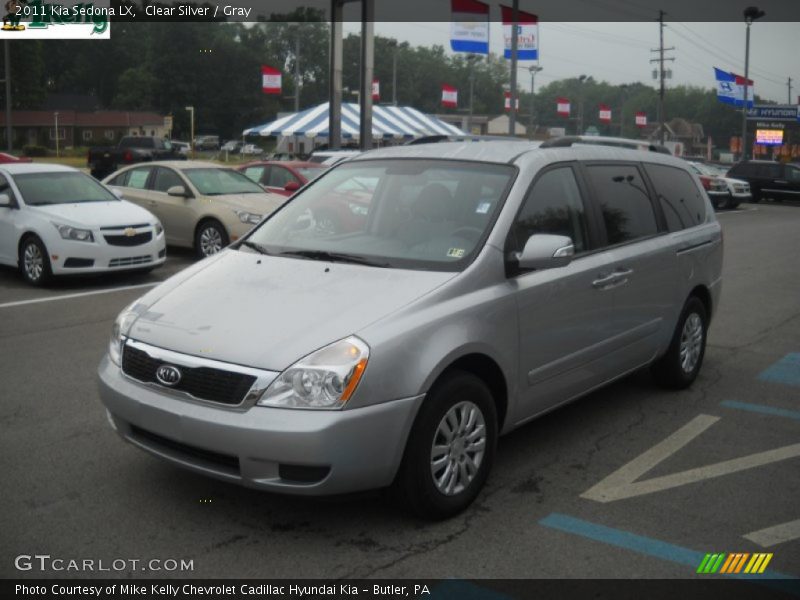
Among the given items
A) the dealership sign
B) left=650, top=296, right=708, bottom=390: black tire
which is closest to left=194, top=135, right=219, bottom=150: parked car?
the dealership sign

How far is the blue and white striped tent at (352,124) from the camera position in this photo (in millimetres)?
36312

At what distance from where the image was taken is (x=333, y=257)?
4562 mm

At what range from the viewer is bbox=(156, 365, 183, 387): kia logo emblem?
12.5 ft

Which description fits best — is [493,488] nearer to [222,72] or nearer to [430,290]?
[430,290]

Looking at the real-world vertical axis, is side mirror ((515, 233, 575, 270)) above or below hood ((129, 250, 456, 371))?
above

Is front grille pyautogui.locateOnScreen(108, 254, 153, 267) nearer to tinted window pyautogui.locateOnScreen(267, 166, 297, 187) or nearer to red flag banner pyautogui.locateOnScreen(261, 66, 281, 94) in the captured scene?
tinted window pyautogui.locateOnScreen(267, 166, 297, 187)

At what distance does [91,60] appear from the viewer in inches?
4405

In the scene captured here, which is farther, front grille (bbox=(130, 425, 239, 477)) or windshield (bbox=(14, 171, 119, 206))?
windshield (bbox=(14, 171, 119, 206))

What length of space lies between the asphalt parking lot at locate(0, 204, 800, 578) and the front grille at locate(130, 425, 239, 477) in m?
0.34

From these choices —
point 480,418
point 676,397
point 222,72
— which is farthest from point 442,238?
point 222,72

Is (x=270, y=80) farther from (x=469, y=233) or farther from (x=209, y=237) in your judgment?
(x=469, y=233)

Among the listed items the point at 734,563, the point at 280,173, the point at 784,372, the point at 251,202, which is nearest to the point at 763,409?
the point at 784,372

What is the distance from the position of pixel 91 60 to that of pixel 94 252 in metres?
112

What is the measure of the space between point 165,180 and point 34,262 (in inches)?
140
